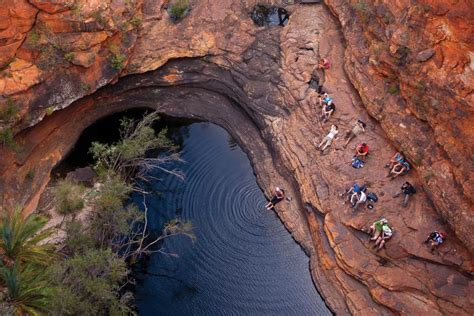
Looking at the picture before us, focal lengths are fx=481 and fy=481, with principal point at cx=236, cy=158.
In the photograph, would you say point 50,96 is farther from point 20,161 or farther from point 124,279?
point 124,279

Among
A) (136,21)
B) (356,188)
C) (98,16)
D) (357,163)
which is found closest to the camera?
(356,188)

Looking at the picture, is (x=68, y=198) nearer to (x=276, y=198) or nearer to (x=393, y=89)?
(x=276, y=198)

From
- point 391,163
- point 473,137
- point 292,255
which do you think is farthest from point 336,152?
point 473,137

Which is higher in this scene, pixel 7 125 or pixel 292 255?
pixel 7 125

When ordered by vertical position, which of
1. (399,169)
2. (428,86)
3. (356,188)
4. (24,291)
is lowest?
(24,291)

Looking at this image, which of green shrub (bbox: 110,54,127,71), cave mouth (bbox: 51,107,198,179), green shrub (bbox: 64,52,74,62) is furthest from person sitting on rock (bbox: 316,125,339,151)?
green shrub (bbox: 64,52,74,62)

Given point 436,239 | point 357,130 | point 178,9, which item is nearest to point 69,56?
point 178,9

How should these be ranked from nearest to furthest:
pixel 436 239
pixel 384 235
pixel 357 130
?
pixel 436 239, pixel 384 235, pixel 357 130

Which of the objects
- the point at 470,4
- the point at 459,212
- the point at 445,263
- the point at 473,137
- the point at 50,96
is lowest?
the point at 445,263
